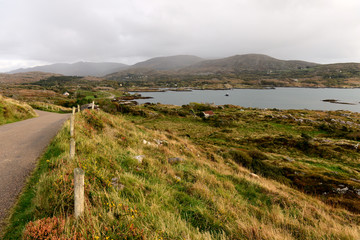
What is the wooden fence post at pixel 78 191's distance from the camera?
3.58m

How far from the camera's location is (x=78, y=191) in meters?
3.62

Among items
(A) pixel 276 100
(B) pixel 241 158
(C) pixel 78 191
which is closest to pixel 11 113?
(C) pixel 78 191

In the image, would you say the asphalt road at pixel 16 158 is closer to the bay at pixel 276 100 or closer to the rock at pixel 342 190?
the rock at pixel 342 190

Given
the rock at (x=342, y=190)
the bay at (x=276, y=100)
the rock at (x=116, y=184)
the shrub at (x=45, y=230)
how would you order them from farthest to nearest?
1. the bay at (x=276, y=100)
2. the rock at (x=342, y=190)
3. the rock at (x=116, y=184)
4. the shrub at (x=45, y=230)

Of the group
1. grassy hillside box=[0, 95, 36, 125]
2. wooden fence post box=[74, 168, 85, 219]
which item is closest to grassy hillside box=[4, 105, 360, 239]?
wooden fence post box=[74, 168, 85, 219]

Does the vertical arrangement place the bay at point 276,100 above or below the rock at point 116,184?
below

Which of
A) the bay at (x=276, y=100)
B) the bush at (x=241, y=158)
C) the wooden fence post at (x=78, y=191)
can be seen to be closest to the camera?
the wooden fence post at (x=78, y=191)

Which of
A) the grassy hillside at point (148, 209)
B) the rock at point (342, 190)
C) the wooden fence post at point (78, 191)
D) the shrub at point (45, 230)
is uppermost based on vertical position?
the wooden fence post at point (78, 191)

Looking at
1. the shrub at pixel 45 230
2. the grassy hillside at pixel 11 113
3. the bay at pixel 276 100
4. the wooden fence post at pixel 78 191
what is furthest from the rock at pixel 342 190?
the bay at pixel 276 100

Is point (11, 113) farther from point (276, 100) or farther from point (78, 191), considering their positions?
point (276, 100)

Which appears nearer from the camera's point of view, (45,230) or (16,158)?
(45,230)

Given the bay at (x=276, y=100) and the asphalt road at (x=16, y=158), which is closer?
the asphalt road at (x=16, y=158)

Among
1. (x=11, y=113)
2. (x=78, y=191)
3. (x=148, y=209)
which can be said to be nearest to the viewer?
(x=78, y=191)

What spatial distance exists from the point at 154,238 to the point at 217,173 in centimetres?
755
